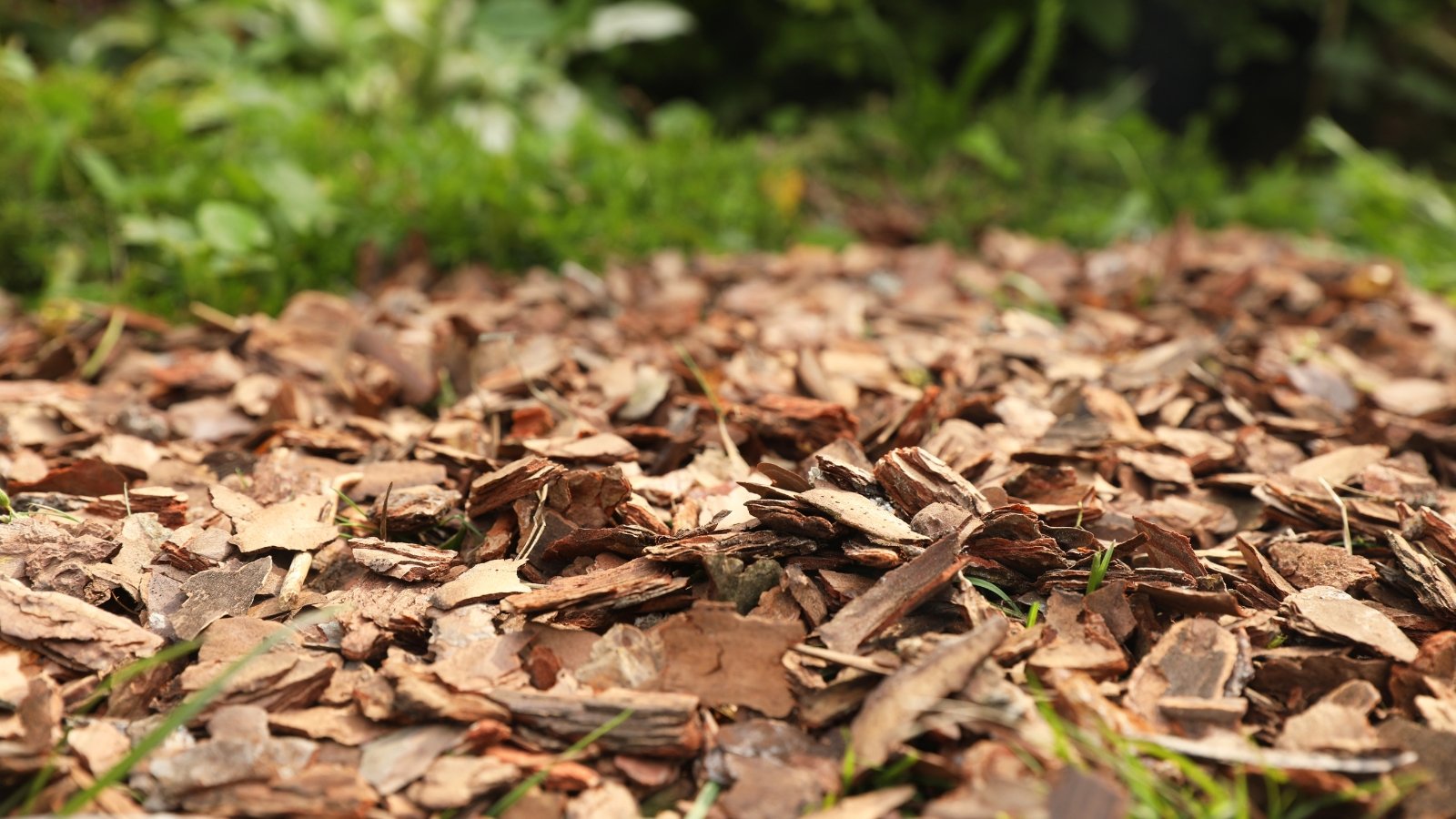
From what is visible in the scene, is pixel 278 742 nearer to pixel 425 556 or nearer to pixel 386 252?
pixel 425 556

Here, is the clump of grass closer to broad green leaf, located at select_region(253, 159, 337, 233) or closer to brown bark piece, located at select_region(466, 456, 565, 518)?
brown bark piece, located at select_region(466, 456, 565, 518)

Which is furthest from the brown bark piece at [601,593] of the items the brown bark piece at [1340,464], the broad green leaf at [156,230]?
the broad green leaf at [156,230]

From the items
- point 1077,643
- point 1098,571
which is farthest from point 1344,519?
point 1077,643

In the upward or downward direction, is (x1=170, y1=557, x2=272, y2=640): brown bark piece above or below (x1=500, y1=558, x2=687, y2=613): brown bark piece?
below

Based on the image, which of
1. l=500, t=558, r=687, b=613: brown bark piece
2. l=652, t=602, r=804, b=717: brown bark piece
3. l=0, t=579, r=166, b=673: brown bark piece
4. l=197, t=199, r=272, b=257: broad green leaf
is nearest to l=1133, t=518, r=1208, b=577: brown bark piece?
l=652, t=602, r=804, b=717: brown bark piece

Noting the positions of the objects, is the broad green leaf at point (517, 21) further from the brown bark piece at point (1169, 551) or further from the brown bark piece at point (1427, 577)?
the brown bark piece at point (1427, 577)

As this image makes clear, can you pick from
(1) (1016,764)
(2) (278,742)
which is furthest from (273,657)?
(1) (1016,764)

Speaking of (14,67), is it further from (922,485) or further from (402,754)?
(922,485)
